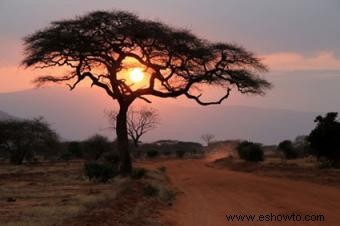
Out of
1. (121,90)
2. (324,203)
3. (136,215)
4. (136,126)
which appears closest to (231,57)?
(121,90)

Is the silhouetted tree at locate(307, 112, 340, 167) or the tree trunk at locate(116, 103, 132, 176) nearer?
the tree trunk at locate(116, 103, 132, 176)

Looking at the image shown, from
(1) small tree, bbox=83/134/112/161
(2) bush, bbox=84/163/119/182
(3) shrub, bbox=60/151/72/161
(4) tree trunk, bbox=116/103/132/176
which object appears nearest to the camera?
(2) bush, bbox=84/163/119/182

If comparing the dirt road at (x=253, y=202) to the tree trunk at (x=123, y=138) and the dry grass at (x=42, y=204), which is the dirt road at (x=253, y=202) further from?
the tree trunk at (x=123, y=138)

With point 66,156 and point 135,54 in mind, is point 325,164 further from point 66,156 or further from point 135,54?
point 66,156

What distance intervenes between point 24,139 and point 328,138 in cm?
3383

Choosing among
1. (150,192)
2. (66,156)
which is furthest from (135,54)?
(66,156)

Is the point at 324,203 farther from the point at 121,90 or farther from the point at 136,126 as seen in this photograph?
the point at 136,126

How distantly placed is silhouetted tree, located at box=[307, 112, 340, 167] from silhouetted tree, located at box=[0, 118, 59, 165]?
30289 millimetres

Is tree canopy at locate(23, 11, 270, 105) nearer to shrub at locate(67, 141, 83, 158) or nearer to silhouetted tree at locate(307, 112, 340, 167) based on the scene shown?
silhouetted tree at locate(307, 112, 340, 167)

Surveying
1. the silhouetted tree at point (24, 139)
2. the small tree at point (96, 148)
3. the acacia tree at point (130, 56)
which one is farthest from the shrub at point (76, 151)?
the acacia tree at point (130, 56)

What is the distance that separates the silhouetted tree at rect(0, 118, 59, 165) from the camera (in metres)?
58.5

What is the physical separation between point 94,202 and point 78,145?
63.3 metres

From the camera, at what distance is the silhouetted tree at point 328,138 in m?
34.2

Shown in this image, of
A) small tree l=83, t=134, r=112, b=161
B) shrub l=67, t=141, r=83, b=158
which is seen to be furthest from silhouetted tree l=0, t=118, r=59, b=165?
shrub l=67, t=141, r=83, b=158
